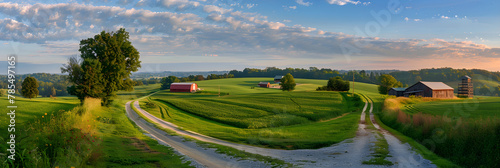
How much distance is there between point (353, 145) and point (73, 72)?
32.6 metres

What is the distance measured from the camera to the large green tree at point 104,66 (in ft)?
104

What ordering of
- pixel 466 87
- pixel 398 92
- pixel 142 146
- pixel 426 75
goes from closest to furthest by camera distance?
pixel 142 146, pixel 398 92, pixel 466 87, pixel 426 75

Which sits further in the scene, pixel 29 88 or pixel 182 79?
pixel 182 79

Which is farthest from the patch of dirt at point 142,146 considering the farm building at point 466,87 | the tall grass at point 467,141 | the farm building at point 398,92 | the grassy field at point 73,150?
the farm building at point 466,87

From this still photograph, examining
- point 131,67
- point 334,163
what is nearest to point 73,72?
point 131,67

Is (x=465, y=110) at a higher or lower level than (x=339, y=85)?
lower

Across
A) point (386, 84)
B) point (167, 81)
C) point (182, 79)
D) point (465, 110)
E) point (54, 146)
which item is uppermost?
point (182, 79)

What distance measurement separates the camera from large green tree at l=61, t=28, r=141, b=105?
31656 millimetres

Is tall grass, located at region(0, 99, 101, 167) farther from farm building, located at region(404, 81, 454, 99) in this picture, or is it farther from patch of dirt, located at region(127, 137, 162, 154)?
farm building, located at region(404, 81, 454, 99)

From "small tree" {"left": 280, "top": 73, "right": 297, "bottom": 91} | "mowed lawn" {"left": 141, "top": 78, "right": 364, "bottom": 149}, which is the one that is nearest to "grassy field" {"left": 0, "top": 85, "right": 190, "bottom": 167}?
"mowed lawn" {"left": 141, "top": 78, "right": 364, "bottom": 149}

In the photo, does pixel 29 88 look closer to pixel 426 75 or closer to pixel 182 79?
pixel 182 79

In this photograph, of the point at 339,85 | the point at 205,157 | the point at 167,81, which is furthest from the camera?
the point at 167,81

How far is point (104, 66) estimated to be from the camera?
3478cm

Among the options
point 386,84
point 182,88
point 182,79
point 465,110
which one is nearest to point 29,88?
point 182,88
